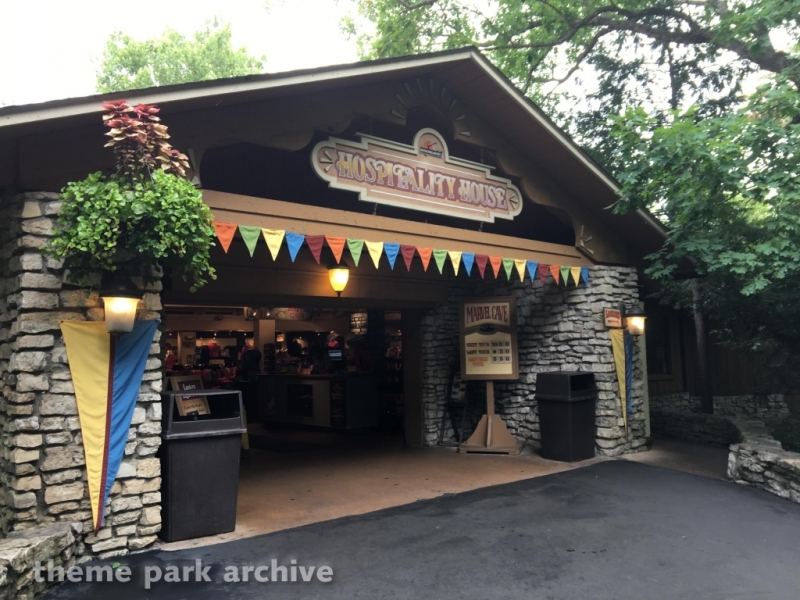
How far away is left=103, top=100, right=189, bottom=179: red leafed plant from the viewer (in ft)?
13.3

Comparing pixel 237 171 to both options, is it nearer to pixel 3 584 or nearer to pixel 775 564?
pixel 3 584

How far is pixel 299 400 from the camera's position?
11945 millimetres

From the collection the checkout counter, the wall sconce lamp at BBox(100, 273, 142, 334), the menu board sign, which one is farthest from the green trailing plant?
the checkout counter

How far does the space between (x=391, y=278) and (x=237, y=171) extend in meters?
2.60

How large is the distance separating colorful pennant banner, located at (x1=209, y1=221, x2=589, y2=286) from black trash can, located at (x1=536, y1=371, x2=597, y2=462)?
1.37m

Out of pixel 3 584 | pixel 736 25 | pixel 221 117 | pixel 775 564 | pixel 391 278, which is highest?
pixel 736 25

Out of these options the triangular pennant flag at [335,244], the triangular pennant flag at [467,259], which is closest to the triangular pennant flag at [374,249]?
the triangular pennant flag at [335,244]

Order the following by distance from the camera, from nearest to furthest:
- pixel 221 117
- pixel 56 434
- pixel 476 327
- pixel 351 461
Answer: pixel 56 434, pixel 221 117, pixel 351 461, pixel 476 327

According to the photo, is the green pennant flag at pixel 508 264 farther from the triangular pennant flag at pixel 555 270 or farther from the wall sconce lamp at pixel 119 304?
the wall sconce lamp at pixel 119 304

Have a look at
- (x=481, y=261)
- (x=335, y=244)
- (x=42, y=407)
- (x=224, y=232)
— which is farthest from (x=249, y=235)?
(x=481, y=261)

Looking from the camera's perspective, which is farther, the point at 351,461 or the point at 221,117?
the point at 351,461

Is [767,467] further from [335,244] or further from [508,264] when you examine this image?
[335,244]

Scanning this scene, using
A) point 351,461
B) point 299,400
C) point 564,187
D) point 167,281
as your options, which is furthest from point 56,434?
point 299,400

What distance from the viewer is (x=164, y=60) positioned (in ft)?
95.2
